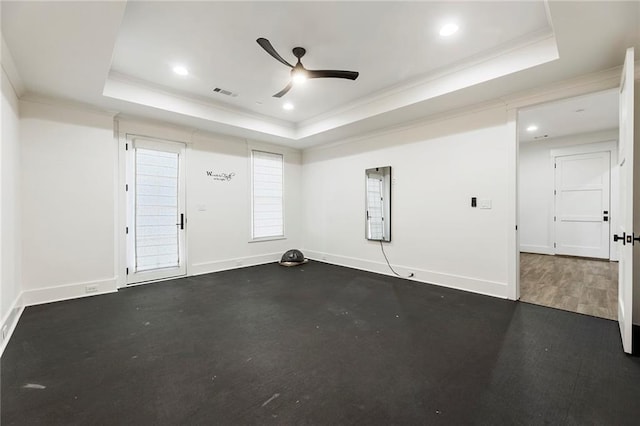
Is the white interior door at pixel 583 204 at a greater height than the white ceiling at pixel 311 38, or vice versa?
the white ceiling at pixel 311 38

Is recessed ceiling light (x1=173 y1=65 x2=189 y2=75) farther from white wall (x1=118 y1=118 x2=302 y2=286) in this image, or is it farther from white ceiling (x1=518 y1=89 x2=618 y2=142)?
white ceiling (x1=518 y1=89 x2=618 y2=142)

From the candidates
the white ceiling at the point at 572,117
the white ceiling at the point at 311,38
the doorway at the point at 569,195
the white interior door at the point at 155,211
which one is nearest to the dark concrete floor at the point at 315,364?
the white interior door at the point at 155,211

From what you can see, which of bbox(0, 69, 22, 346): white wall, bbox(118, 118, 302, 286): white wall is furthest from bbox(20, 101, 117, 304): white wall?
bbox(118, 118, 302, 286): white wall

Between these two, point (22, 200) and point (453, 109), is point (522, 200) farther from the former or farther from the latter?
point (22, 200)

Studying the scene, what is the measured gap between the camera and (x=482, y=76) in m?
3.27

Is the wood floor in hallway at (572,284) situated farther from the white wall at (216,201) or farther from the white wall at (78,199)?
the white wall at (78,199)

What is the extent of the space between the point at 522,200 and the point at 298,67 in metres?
7.04

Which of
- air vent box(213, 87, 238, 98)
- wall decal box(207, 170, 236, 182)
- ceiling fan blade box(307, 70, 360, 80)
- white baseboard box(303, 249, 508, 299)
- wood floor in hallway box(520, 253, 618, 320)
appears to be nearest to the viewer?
ceiling fan blade box(307, 70, 360, 80)

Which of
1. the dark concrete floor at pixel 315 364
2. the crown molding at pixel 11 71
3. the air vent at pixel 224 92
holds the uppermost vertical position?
the air vent at pixel 224 92

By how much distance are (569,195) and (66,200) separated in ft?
32.0

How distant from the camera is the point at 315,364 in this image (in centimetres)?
220

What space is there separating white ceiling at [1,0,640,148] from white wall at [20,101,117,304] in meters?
0.38

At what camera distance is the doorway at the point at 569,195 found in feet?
15.6

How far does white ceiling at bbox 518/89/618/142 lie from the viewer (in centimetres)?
445
